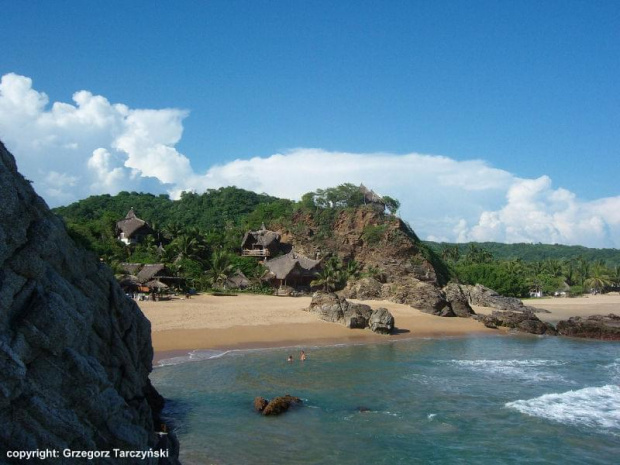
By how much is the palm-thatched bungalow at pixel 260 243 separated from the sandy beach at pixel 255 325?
14.0 metres

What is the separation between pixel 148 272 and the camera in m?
41.2

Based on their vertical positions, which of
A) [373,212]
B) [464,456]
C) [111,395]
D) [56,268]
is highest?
[373,212]

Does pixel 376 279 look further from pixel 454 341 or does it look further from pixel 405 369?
pixel 405 369

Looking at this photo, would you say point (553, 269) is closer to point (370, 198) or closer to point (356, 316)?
point (370, 198)

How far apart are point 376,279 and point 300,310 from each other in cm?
1666

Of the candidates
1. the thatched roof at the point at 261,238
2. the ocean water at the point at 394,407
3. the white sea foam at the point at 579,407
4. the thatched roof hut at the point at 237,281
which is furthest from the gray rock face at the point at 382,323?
the thatched roof at the point at 261,238

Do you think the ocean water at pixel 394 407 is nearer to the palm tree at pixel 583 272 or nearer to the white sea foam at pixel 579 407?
the white sea foam at pixel 579 407

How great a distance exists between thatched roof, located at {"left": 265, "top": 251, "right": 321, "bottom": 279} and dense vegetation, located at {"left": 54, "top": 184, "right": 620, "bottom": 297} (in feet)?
4.30

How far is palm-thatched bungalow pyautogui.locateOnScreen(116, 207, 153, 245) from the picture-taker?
53812 millimetres

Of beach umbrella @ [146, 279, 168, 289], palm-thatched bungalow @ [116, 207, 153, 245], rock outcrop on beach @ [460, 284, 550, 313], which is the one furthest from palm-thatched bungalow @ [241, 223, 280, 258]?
rock outcrop on beach @ [460, 284, 550, 313]

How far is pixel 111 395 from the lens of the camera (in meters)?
8.62

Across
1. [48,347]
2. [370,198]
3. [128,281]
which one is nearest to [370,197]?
[370,198]

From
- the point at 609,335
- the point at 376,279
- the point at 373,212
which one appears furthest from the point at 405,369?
the point at 373,212

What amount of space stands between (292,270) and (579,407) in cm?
3441
